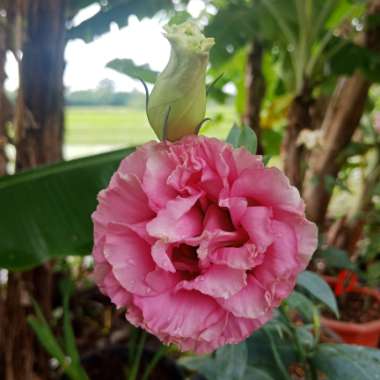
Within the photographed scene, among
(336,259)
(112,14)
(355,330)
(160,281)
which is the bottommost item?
(355,330)

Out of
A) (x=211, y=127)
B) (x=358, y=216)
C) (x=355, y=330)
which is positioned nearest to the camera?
(x=355, y=330)

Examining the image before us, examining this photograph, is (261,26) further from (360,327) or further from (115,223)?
(115,223)

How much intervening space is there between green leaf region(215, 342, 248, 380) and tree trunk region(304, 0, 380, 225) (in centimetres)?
68

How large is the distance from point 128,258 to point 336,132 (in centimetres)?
92

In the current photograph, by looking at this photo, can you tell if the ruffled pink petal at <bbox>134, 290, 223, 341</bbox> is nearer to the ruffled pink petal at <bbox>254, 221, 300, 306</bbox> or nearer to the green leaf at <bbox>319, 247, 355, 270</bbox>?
the ruffled pink petal at <bbox>254, 221, 300, 306</bbox>

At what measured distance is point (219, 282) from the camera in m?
0.28

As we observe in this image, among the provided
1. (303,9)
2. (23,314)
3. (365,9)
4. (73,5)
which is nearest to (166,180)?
(23,314)

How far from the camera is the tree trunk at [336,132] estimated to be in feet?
3.56

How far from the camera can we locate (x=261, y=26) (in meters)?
1.11

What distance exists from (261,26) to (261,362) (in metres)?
0.82

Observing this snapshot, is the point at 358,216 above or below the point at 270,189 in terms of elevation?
below

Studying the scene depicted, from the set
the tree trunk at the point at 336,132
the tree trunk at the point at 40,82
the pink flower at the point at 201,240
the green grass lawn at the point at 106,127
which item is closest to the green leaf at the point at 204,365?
the pink flower at the point at 201,240

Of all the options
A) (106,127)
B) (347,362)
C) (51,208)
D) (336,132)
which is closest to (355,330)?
(336,132)

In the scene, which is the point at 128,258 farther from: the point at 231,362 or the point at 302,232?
the point at 231,362
